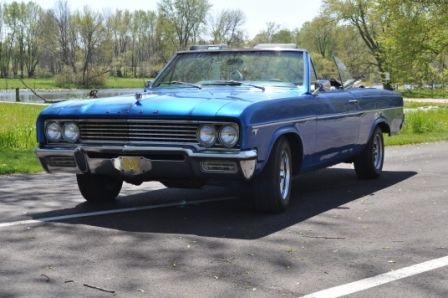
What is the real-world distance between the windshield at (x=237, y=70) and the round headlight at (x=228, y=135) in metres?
1.57

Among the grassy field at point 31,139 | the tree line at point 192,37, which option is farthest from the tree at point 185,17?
the grassy field at point 31,139

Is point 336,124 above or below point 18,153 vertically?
above

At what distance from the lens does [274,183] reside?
6332mm

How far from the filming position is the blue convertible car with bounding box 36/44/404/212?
5.85 m

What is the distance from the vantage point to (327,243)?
5441 millimetres

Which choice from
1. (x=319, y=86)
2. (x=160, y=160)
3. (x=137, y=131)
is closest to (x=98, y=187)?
(x=137, y=131)

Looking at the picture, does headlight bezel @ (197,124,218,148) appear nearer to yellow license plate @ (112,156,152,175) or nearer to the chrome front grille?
the chrome front grille

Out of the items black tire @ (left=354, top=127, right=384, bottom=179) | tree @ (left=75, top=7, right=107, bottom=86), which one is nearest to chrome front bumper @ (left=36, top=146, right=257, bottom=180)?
black tire @ (left=354, top=127, right=384, bottom=179)

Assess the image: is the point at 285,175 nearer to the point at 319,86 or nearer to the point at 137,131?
the point at 319,86

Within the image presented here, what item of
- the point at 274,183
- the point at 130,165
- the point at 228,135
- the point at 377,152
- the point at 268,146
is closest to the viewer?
the point at 228,135

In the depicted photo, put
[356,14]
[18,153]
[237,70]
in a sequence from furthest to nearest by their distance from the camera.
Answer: [356,14] → [18,153] → [237,70]

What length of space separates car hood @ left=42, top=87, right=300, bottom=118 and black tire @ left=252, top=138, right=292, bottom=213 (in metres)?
0.53

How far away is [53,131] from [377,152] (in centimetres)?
490

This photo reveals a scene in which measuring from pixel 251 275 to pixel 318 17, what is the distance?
226 ft
